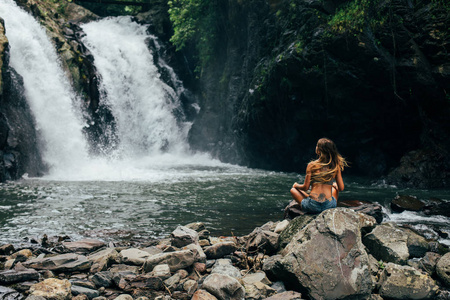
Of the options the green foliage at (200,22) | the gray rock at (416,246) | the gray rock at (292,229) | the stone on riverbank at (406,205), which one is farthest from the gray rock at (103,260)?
the green foliage at (200,22)

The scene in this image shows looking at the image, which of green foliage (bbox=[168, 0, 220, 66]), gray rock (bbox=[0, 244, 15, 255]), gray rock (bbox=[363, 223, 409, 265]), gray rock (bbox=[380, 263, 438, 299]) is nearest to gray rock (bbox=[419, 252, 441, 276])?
gray rock (bbox=[363, 223, 409, 265])

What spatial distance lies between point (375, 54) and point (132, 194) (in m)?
10.6

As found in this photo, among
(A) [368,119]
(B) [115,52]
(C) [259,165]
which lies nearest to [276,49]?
(A) [368,119]

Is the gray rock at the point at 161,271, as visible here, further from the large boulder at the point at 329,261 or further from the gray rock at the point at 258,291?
the large boulder at the point at 329,261

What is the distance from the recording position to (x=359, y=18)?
45.5ft

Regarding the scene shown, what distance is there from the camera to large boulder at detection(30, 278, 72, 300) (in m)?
3.61

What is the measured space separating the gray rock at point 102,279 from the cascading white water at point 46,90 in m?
14.3

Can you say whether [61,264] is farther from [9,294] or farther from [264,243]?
[264,243]

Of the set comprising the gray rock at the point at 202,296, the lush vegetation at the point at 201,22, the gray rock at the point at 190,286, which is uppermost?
the lush vegetation at the point at 201,22

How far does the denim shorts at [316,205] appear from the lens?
5098 millimetres

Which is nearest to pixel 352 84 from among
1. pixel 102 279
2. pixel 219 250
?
pixel 219 250

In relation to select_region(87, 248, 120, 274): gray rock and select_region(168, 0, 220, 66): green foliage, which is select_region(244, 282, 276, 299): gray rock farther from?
select_region(168, 0, 220, 66): green foliage

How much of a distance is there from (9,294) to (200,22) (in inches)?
955

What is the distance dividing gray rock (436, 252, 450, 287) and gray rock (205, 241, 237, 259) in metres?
2.81
